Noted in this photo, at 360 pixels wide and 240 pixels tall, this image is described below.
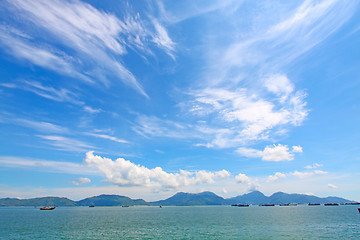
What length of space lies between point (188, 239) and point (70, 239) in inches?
1571

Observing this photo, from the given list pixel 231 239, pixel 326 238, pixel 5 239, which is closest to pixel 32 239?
pixel 5 239

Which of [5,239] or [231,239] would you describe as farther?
[5,239]

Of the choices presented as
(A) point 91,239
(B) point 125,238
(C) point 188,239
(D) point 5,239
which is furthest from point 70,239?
(C) point 188,239

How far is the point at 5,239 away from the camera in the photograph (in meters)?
73.9

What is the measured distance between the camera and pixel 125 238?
7300cm

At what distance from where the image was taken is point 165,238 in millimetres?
71250

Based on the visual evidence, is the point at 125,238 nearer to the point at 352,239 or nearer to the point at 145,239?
the point at 145,239

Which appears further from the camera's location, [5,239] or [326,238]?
[5,239]

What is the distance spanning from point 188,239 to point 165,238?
27.0ft

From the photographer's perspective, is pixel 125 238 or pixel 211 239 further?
pixel 125 238

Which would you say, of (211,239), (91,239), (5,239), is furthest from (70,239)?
(211,239)

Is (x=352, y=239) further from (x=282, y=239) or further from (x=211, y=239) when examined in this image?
(x=211, y=239)

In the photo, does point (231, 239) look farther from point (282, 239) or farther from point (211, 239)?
point (282, 239)

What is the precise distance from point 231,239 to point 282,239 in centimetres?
1582
